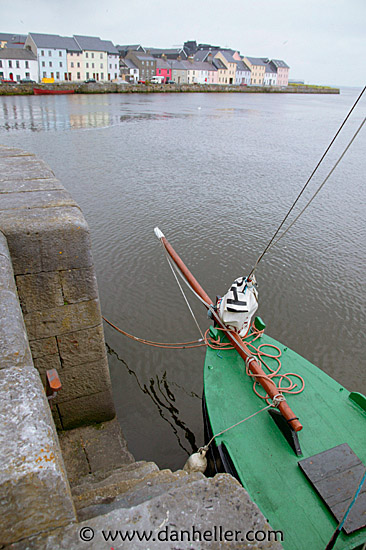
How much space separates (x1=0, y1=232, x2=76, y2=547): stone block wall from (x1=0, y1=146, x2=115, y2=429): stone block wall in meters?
2.05

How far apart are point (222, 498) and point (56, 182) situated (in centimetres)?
452

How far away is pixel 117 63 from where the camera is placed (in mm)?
90375

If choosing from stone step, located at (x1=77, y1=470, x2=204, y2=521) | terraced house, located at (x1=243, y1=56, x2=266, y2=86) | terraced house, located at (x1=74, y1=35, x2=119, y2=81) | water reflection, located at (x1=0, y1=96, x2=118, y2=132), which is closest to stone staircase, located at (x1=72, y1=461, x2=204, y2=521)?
stone step, located at (x1=77, y1=470, x2=204, y2=521)

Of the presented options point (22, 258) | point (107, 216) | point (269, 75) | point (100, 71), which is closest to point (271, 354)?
point (22, 258)

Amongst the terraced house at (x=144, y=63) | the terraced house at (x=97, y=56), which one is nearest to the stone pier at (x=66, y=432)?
the terraced house at (x=97, y=56)

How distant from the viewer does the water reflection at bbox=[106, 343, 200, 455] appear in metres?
6.80

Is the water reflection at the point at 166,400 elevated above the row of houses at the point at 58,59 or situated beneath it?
situated beneath

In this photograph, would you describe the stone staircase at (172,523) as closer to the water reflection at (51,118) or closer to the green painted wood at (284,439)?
the green painted wood at (284,439)

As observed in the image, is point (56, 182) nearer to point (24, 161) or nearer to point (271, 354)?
point (24, 161)

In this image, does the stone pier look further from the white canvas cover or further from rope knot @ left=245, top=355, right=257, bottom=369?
the white canvas cover

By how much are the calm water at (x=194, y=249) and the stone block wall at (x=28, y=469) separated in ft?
16.4

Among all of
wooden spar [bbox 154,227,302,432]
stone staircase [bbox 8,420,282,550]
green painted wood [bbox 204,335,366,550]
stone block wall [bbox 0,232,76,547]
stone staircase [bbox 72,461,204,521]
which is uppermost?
stone block wall [bbox 0,232,76,547]

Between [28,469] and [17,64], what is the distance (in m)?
92.7

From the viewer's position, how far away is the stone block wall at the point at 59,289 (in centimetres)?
391
